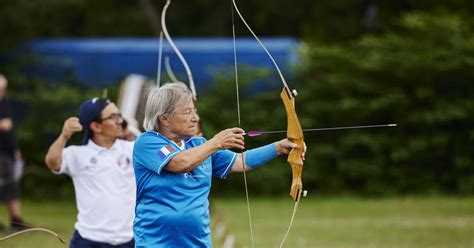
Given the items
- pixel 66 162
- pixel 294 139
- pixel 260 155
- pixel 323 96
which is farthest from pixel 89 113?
pixel 323 96

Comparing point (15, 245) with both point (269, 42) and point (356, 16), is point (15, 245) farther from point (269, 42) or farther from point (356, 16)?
point (356, 16)

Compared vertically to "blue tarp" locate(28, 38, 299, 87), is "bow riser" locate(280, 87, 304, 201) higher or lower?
higher

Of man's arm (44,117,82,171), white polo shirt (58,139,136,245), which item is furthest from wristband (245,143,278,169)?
man's arm (44,117,82,171)

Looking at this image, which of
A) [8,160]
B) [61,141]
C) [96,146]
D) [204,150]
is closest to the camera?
[204,150]

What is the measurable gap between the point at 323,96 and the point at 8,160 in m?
6.71

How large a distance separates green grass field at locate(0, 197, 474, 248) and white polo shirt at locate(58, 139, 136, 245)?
4.77 m

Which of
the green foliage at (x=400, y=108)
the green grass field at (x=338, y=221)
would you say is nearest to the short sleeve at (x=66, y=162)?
the green grass field at (x=338, y=221)

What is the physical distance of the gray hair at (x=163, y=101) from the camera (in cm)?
527

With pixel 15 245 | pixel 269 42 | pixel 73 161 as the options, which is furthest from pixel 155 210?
pixel 269 42

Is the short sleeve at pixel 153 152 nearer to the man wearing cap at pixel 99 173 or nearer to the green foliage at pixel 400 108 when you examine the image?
the man wearing cap at pixel 99 173

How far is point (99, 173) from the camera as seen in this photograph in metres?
7.01

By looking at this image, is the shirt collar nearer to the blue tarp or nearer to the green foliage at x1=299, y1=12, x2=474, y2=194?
the green foliage at x1=299, y1=12, x2=474, y2=194

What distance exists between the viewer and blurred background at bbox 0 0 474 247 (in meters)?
18.2

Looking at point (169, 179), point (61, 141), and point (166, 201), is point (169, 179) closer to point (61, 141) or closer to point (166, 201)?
point (166, 201)
